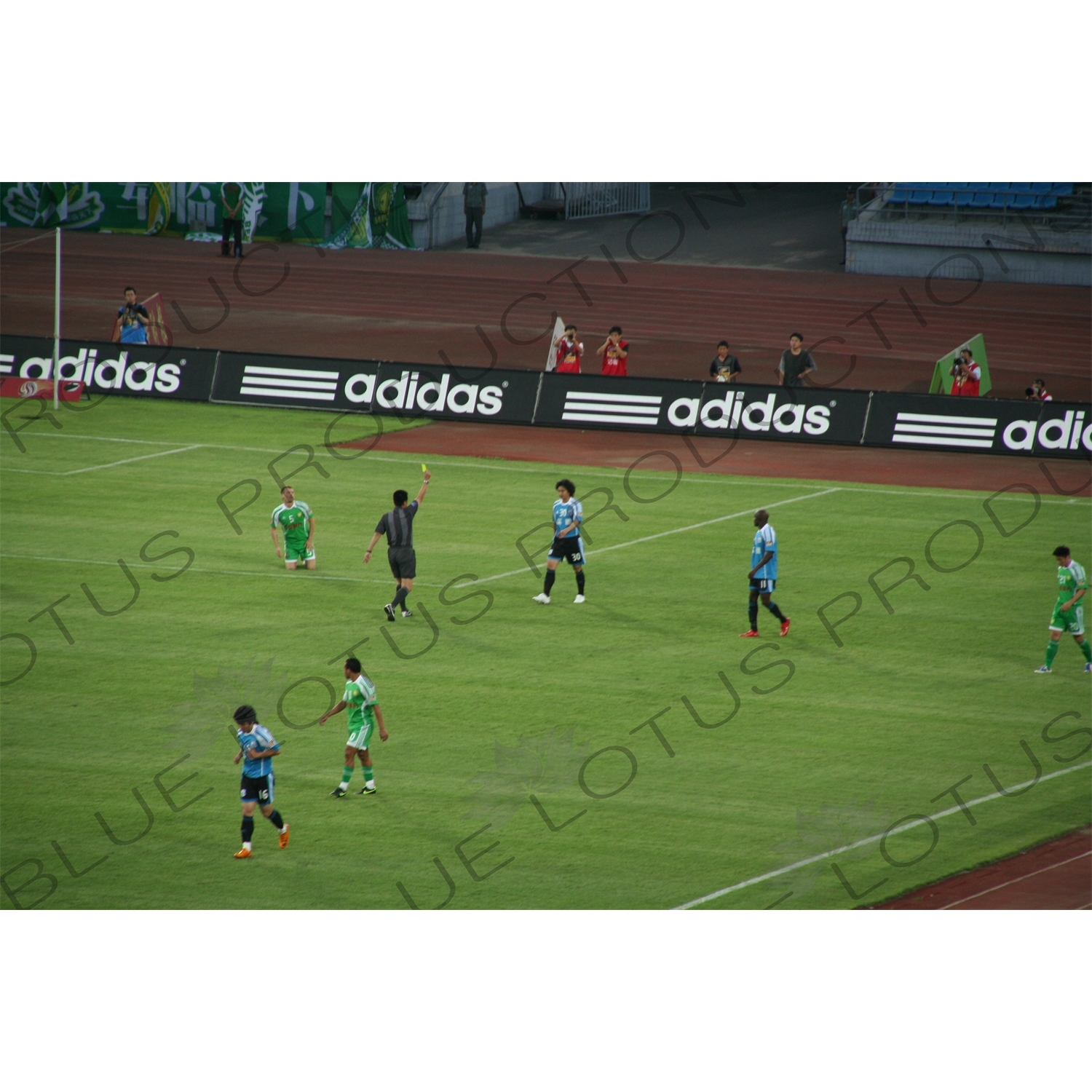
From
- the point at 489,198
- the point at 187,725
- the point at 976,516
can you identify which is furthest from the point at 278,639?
the point at 489,198

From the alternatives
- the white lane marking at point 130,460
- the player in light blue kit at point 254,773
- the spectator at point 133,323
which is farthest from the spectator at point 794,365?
the player in light blue kit at point 254,773

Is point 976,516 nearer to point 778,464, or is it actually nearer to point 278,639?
point 778,464

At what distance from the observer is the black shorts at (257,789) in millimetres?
14867

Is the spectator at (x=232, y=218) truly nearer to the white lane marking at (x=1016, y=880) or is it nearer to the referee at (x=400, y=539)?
the referee at (x=400, y=539)

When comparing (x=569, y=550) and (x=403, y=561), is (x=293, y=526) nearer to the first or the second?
(x=403, y=561)

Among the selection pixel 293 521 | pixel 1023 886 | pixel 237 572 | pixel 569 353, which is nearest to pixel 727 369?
pixel 569 353

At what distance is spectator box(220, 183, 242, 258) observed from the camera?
54156mm

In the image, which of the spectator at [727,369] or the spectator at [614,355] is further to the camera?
the spectator at [614,355]

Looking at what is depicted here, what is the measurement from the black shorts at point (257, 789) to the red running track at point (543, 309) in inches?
1050

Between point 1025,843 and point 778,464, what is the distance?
16653mm

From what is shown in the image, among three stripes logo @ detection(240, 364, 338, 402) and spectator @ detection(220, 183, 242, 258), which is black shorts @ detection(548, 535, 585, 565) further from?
spectator @ detection(220, 183, 242, 258)

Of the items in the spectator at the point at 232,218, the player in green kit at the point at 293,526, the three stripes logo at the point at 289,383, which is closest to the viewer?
the player in green kit at the point at 293,526

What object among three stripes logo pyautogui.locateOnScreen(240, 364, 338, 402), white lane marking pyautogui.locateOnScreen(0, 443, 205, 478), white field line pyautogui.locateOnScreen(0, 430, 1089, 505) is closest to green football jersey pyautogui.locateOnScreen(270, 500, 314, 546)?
white field line pyautogui.locateOnScreen(0, 430, 1089, 505)

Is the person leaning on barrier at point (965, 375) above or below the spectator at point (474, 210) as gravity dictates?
below
